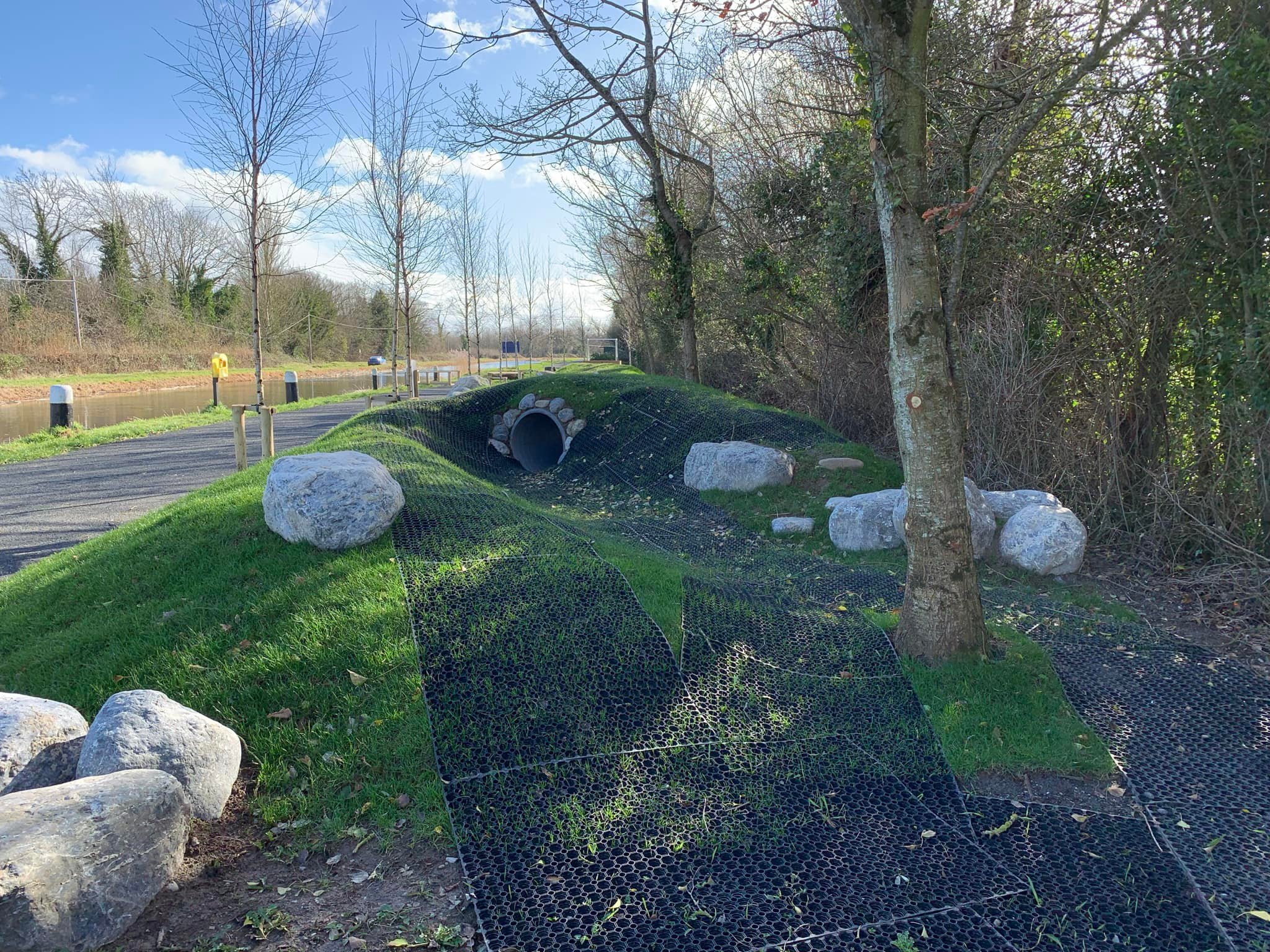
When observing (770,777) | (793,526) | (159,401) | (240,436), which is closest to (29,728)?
(770,777)

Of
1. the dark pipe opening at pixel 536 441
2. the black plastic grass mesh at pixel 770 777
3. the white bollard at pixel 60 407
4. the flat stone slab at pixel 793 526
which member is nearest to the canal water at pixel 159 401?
the white bollard at pixel 60 407

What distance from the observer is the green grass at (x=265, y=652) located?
3264 millimetres

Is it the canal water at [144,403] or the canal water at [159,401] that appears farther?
the canal water at [159,401]

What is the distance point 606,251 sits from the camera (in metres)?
26.6

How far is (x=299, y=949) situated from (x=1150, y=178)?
783 centimetres

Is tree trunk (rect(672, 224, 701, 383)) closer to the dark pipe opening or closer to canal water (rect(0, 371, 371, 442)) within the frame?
the dark pipe opening

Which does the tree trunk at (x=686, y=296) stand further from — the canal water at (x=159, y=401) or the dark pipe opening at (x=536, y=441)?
the canal water at (x=159, y=401)

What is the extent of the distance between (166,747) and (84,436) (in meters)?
13.8

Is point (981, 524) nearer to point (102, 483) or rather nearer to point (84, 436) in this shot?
point (102, 483)

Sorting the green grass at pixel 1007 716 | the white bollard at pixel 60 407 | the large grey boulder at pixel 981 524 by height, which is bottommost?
the green grass at pixel 1007 716

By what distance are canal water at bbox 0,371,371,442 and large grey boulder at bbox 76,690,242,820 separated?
16.1 meters

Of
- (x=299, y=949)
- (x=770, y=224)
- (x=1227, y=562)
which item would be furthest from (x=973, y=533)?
(x=770, y=224)

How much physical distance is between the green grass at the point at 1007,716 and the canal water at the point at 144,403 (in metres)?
18.2

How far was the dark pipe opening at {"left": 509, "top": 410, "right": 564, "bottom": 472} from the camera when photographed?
11828mm
